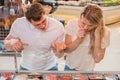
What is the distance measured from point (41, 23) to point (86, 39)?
1.81ft

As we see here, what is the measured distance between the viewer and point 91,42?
9.97 ft

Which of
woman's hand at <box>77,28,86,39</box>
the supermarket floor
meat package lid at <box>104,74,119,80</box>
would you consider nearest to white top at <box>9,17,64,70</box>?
woman's hand at <box>77,28,86,39</box>

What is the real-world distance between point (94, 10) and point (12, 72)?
3.54 feet

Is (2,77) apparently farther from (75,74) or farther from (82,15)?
(82,15)

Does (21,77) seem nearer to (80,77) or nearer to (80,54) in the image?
(80,77)

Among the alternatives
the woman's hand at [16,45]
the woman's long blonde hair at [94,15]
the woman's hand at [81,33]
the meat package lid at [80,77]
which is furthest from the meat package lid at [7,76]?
the woman's long blonde hair at [94,15]

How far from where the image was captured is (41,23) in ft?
9.63

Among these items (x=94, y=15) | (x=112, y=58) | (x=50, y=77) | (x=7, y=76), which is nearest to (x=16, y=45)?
(x=7, y=76)

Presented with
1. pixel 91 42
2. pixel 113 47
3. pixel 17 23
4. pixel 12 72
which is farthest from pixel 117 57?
pixel 12 72

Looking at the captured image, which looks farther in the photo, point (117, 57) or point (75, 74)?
point (117, 57)

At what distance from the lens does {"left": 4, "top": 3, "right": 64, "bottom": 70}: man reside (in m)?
3.02

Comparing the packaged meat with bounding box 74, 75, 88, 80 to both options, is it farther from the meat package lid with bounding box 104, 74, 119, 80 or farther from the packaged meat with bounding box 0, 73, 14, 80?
the packaged meat with bounding box 0, 73, 14, 80

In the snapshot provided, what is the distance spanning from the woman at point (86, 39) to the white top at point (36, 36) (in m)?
0.15

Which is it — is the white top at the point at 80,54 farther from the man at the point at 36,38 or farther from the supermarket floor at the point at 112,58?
the supermarket floor at the point at 112,58
